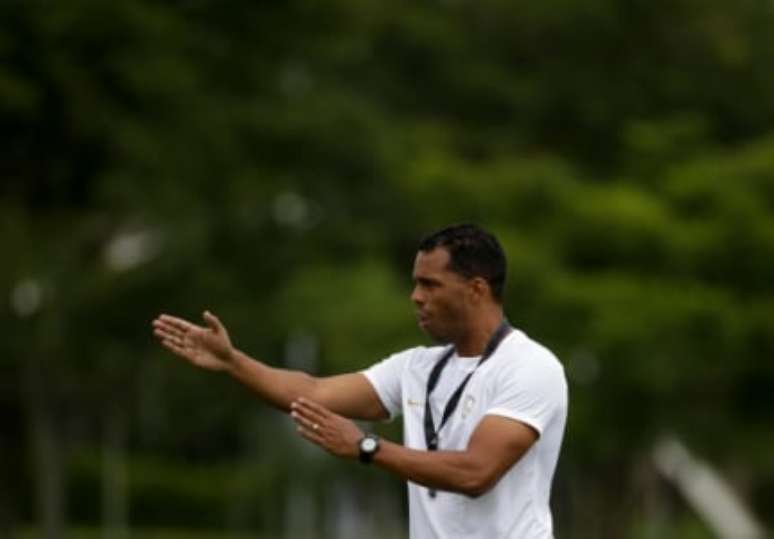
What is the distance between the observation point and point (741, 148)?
34188 millimetres

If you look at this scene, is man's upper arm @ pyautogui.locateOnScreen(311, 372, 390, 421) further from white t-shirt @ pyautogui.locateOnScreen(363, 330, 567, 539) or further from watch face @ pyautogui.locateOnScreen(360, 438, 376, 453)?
watch face @ pyautogui.locateOnScreen(360, 438, 376, 453)

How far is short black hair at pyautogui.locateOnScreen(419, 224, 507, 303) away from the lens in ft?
30.1

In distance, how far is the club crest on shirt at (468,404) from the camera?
29.9ft

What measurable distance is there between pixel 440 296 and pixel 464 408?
383 millimetres

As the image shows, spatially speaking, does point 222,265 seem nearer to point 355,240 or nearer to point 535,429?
point 355,240

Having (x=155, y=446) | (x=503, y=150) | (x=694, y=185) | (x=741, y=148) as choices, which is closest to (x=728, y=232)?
(x=694, y=185)

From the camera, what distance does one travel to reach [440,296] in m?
9.19

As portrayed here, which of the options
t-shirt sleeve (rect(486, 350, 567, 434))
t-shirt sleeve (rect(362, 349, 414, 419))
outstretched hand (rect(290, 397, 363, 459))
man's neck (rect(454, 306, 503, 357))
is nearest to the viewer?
outstretched hand (rect(290, 397, 363, 459))

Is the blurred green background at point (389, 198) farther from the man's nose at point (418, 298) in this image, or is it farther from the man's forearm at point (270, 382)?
the man's nose at point (418, 298)

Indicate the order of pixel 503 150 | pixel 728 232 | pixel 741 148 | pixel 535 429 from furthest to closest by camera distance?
1. pixel 503 150
2. pixel 741 148
3. pixel 728 232
4. pixel 535 429

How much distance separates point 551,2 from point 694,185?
23.3 feet

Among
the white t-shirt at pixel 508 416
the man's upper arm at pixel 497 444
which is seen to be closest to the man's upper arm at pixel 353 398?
the white t-shirt at pixel 508 416

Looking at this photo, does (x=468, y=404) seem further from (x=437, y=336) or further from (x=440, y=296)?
(x=440, y=296)

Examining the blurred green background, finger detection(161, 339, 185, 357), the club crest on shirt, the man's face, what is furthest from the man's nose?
the blurred green background
